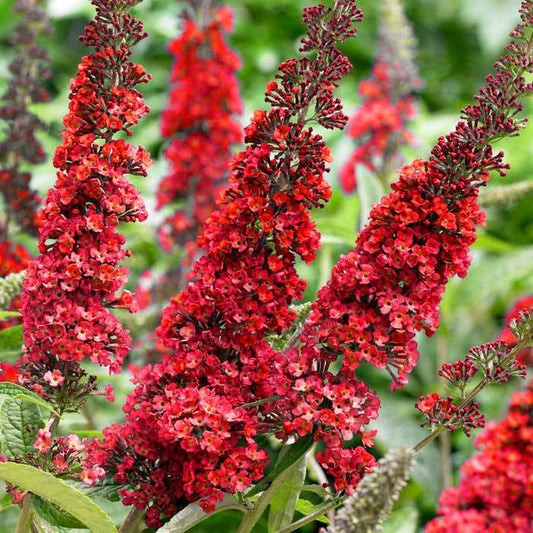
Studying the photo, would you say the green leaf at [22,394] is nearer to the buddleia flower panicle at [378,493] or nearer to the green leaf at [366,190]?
the buddleia flower panicle at [378,493]

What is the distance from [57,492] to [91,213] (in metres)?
0.32

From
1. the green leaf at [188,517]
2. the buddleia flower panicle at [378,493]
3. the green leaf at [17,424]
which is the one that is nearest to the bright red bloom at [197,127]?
the green leaf at [17,424]

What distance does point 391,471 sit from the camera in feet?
3.08

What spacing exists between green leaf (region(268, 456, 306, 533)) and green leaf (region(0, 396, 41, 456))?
12.3 inches

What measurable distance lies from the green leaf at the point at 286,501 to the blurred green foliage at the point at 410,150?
657 millimetres

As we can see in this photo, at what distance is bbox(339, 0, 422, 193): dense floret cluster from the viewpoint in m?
3.18

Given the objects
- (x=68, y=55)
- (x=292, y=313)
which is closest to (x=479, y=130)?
(x=292, y=313)

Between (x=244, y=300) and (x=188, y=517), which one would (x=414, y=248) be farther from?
(x=188, y=517)

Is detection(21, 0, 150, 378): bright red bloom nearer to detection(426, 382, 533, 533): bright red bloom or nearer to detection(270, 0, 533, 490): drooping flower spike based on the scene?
detection(270, 0, 533, 490): drooping flower spike

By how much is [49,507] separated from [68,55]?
4331 mm

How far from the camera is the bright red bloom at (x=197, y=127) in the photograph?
8.23 ft

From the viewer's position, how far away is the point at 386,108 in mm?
3258

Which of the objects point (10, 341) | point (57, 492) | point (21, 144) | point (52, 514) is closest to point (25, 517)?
point (52, 514)

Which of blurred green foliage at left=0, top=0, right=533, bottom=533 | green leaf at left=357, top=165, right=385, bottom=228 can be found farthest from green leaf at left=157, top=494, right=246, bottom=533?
green leaf at left=357, top=165, right=385, bottom=228
